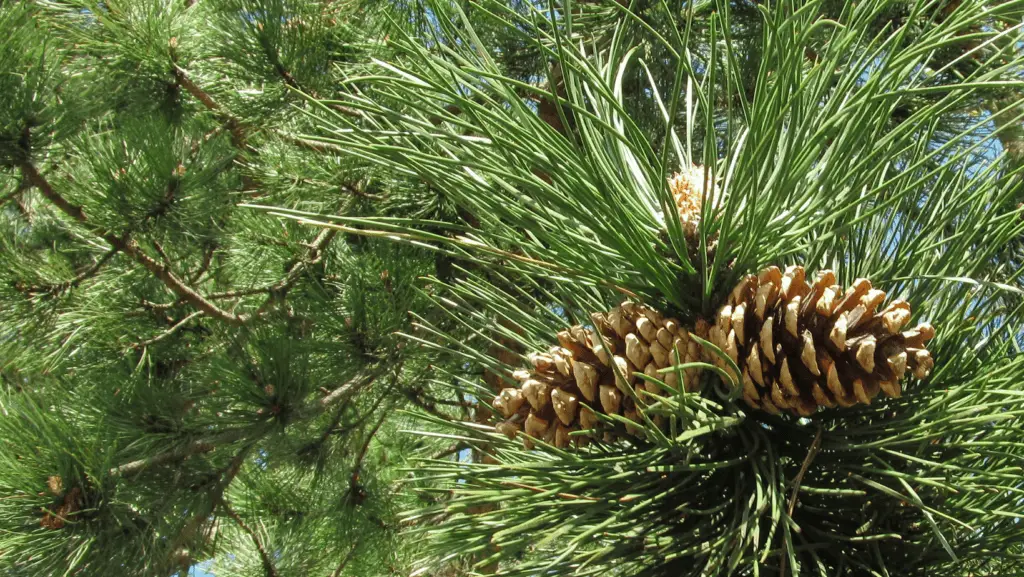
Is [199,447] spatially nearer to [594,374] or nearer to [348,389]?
[348,389]

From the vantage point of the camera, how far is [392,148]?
1.78ft

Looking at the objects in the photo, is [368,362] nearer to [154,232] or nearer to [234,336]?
[234,336]

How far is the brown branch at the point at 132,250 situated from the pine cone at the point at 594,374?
4.02 feet

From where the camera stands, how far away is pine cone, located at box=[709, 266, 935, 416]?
0.55 metres

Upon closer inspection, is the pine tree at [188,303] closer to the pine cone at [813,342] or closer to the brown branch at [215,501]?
the brown branch at [215,501]

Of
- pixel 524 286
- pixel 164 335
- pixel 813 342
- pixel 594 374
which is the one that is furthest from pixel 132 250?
pixel 813 342

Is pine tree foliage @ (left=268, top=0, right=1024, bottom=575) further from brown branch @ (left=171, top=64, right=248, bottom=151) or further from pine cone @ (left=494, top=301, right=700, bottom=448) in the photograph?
brown branch @ (left=171, top=64, right=248, bottom=151)

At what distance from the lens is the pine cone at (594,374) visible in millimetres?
613

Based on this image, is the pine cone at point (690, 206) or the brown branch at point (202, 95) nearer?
the pine cone at point (690, 206)

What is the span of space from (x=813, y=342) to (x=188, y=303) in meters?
1.62

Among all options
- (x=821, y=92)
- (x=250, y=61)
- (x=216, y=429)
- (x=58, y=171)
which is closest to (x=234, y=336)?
(x=216, y=429)

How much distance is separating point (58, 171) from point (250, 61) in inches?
32.3

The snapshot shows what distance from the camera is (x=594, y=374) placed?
62cm

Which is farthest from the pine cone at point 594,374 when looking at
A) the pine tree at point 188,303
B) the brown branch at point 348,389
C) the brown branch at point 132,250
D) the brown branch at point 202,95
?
the brown branch at point 202,95
